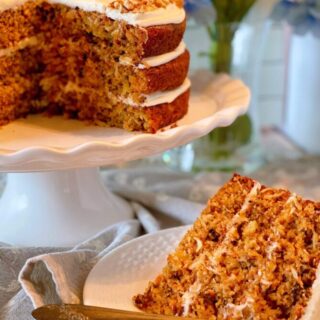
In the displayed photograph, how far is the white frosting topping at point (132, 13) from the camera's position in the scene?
1.62 meters

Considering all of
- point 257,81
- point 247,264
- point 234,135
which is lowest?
point 234,135

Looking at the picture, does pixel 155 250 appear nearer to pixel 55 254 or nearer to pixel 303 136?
pixel 55 254

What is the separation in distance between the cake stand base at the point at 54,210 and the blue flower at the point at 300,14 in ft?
2.96

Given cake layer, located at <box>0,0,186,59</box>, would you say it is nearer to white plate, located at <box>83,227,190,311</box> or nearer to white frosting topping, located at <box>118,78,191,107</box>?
white frosting topping, located at <box>118,78,191,107</box>

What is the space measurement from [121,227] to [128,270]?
0.25 metres

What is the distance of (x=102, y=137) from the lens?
1.67m

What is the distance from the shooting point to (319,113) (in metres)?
2.54

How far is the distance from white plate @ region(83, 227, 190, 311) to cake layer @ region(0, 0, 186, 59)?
1.35 ft

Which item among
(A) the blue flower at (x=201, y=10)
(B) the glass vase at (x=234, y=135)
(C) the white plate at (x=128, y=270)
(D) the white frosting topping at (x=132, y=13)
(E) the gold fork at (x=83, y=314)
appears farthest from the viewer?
(B) the glass vase at (x=234, y=135)

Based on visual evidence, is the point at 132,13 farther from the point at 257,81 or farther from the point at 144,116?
the point at 257,81

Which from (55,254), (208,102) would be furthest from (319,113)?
(55,254)

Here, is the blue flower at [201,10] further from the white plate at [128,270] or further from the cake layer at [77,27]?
the white plate at [128,270]

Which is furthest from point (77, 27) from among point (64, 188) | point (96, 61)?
point (64, 188)

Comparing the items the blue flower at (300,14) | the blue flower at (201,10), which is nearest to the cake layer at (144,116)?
the blue flower at (201,10)
